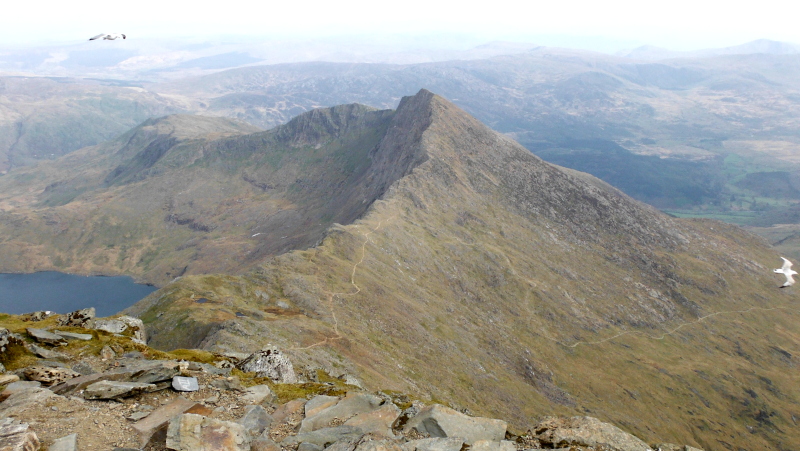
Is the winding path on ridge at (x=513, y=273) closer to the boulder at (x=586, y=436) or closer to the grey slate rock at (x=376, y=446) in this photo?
the boulder at (x=586, y=436)

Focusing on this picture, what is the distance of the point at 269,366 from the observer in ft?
151

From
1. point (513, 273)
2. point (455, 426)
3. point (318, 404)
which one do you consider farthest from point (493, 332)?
point (455, 426)

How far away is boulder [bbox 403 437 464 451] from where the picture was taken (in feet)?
85.9

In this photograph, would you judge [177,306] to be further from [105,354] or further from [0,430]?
[0,430]

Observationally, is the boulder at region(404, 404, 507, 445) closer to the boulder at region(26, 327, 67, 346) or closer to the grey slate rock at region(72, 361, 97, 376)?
the grey slate rock at region(72, 361, 97, 376)

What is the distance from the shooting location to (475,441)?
27719 millimetres

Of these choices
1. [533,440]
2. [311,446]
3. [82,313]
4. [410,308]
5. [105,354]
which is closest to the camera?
[311,446]

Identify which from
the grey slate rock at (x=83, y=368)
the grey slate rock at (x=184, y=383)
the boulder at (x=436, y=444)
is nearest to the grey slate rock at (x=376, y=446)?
the boulder at (x=436, y=444)

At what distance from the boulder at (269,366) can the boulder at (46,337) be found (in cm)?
1622

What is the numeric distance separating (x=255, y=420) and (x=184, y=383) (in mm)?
7095

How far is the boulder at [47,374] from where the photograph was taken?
32438 mm

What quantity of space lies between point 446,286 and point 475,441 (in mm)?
137897

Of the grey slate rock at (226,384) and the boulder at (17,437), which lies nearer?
the boulder at (17,437)

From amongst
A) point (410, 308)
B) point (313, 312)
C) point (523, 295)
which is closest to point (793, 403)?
point (523, 295)
